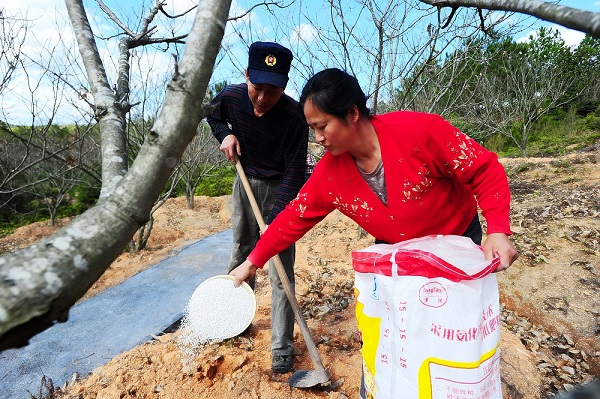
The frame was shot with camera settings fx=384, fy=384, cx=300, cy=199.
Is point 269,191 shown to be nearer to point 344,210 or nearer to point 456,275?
point 344,210

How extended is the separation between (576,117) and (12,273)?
24256mm

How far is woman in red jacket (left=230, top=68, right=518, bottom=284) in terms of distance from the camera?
1468mm

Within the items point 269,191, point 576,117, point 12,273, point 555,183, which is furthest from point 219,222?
point 576,117

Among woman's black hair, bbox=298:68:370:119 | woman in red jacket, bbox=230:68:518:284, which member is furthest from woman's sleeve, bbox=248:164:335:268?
woman's black hair, bbox=298:68:370:119

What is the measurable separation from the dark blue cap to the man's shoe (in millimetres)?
1735

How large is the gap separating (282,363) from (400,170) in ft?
5.42

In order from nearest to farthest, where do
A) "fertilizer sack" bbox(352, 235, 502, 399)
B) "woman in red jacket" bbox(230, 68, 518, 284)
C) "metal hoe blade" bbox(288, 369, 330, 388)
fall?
A: "fertilizer sack" bbox(352, 235, 502, 399) → "woman in red jacket" bbox(230, 68, 518, 284) → "metal hoe blade" bbox(288, 369, 330, 388)

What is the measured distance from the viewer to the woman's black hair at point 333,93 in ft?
4.79

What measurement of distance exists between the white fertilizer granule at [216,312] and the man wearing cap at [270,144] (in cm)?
22

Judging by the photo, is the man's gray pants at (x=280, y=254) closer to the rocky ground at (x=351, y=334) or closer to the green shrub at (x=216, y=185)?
the rocky ground at (x=351, y=334)

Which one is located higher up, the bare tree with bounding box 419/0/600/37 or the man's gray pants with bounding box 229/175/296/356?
the bare tree with bounding box 419/0/600/37

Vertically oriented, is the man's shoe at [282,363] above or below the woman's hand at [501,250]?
below

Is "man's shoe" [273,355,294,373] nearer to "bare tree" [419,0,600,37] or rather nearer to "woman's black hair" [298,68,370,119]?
"woman's black hair" [298,68,370,119]

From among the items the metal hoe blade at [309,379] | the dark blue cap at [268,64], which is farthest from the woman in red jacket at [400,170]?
the metal hoe blade at [309,379]
